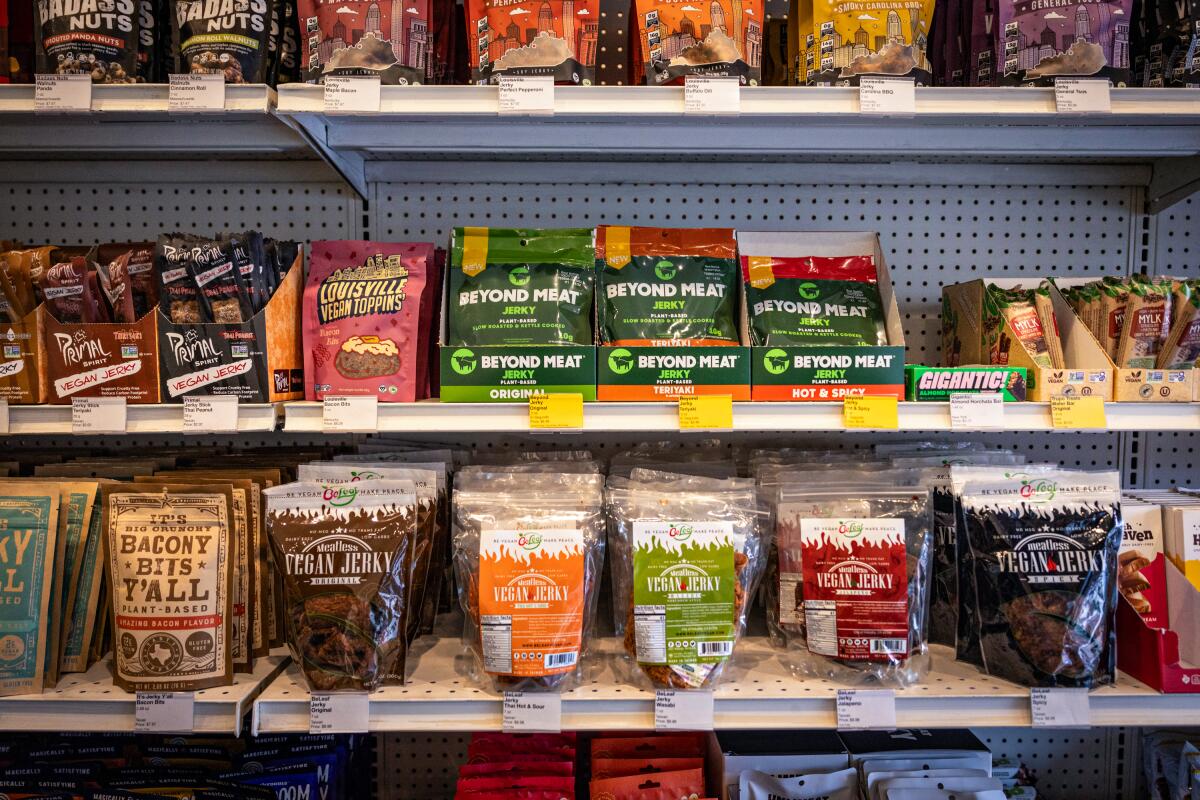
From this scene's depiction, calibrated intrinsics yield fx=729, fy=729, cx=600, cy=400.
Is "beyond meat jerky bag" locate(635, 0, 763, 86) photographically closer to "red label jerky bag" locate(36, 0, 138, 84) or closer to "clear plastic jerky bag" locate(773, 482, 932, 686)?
"clear plastic jerky bag" locate(773, 482, 932, 686)

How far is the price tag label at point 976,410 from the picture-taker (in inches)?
54.8

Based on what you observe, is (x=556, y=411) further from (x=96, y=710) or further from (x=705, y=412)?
(x=96, y=710)

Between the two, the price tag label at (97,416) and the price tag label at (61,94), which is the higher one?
the price tag label at (61,94)

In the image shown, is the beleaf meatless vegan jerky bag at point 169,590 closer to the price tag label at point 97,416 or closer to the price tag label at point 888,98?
the price tag label at point 97,416

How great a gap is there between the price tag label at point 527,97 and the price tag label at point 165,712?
1251mm

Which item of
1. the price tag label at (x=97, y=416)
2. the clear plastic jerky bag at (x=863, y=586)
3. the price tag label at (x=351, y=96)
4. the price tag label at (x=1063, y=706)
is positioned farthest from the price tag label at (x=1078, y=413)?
the price tag label at (x=97, y=416)

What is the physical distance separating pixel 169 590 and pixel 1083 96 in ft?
6.40

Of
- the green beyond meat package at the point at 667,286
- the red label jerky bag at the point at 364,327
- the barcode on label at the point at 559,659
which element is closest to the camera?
the barcode on label at the point at 559,659

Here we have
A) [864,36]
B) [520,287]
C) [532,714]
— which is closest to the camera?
[532,714]

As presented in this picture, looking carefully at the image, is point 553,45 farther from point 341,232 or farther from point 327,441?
point 327,441

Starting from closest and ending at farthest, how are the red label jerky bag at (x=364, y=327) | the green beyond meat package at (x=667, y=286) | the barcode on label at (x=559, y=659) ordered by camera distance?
the barcode on label at (x=559, y=659), the red label jerky bag at (x=364, y=327), the green beyond meat package at (x=667, y=286)

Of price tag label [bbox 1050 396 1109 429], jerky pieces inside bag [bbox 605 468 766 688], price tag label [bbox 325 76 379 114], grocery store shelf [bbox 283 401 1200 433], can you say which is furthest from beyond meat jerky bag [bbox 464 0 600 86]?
price tag label [bbox 1050 396 1109 429]

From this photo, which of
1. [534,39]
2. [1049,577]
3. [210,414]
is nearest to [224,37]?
[534,39]

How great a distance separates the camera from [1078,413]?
1.39 meters
